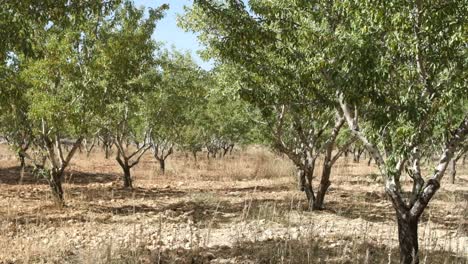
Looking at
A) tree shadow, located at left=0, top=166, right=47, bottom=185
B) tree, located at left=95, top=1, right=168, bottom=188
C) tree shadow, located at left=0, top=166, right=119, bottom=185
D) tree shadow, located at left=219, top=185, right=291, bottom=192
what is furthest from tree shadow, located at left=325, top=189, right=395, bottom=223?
tree shadow, located at left=0, top=166, right=47, bottom=185

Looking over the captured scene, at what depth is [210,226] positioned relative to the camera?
7109 millimetres

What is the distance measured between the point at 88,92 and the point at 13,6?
5.43 m

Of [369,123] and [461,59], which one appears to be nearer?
[461,59]

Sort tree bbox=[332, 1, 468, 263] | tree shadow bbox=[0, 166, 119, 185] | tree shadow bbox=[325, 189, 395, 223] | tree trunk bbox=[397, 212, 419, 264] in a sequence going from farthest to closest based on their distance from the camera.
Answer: tree shadow bbox=[0, 166, 119, 185]
tree shadow bbox=[325, 189, 395, 223]
tree trunk bbox=[397, 212, 419, 264]
tree bbox=[332, 1, 468, 263]

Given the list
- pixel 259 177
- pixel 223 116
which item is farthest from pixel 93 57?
pixel 223 116

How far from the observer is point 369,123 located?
261 inches

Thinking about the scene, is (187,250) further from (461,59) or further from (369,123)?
(461,59)

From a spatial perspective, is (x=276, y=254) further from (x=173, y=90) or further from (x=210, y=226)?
(x=173, y=90)

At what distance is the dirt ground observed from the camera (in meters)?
7.02

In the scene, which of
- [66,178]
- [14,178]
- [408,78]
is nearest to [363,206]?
[408,78]

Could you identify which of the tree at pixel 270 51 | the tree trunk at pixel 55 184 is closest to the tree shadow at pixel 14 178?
the tree trunk at pixel 55 184

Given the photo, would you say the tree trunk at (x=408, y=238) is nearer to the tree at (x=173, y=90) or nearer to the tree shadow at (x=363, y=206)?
the tree shadow at (x=363, y=206)

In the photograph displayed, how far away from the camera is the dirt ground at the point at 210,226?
7023 mm

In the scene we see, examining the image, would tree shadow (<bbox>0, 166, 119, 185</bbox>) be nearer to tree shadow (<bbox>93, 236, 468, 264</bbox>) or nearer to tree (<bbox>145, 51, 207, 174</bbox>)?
tree (<bbox>145, 51, 207, 174</bbox>)
